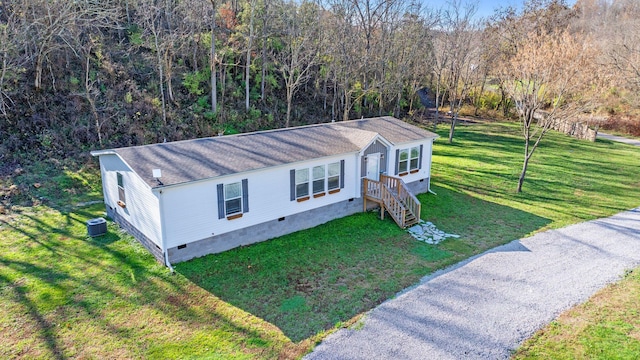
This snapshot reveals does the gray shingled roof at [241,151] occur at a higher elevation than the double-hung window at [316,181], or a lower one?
higher

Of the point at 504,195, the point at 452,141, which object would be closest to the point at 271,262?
the point at 504,195

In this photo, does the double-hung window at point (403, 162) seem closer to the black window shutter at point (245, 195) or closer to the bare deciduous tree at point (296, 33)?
the black window shutter at point (245, 195)

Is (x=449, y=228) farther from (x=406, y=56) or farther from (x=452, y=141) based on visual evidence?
(x=406, y=56)

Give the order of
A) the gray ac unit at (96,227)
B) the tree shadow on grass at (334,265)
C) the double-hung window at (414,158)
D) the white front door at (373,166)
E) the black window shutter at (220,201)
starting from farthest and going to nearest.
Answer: the double-hung window at (414,158) → the white front door at (373,166) → the gray ac unit at (96,227) → the black window shutter at (220,201) → the tree shadow on grass at (334,265)

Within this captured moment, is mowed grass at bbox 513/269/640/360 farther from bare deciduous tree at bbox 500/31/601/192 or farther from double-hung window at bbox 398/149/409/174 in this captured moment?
bare deciduous tree at bbox 500/31/601/192

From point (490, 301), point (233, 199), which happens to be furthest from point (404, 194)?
point (233, 199)

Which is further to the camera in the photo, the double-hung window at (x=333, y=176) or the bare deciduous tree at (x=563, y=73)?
the bare deciduous tree at (x=563, y=73)

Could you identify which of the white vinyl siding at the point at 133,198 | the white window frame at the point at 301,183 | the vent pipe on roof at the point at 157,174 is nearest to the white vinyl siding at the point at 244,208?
the white window frame at the point at 301,183

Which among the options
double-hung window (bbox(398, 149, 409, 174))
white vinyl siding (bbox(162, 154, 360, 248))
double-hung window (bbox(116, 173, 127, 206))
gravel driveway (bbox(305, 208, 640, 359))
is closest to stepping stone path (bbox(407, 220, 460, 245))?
gravel driveway (bbox(305, 208, 640, 359))

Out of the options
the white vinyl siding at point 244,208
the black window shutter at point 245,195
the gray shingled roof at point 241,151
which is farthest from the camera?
the black window shutter at point 245,195
